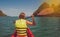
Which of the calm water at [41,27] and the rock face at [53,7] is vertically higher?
the rock face at [53,7]

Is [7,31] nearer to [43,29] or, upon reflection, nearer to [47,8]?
[43,29]

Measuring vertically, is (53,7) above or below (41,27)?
above

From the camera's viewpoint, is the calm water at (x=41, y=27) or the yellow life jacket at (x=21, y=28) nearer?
the yellow life jacket at (x=21, y=28)

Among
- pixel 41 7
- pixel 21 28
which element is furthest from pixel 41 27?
pixel 21 28

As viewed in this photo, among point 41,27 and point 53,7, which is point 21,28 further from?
point 53,7

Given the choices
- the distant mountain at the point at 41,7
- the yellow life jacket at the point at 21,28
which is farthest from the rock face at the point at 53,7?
the yellow life jacket at the point at 21,28

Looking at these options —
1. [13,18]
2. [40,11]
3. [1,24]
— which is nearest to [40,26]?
[40,11]

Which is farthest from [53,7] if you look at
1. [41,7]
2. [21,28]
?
[21,28]

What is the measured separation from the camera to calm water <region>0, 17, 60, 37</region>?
337 cm

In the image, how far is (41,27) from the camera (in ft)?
11.4

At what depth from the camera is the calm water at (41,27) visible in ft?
11.0

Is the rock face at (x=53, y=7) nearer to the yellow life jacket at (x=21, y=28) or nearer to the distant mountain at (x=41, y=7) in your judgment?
the distant mountain at (x=41, y=7)

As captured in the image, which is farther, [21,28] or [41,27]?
[41,27]

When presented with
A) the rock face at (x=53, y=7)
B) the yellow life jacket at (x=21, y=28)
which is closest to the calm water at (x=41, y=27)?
the rock face at (x=53, y=7)
